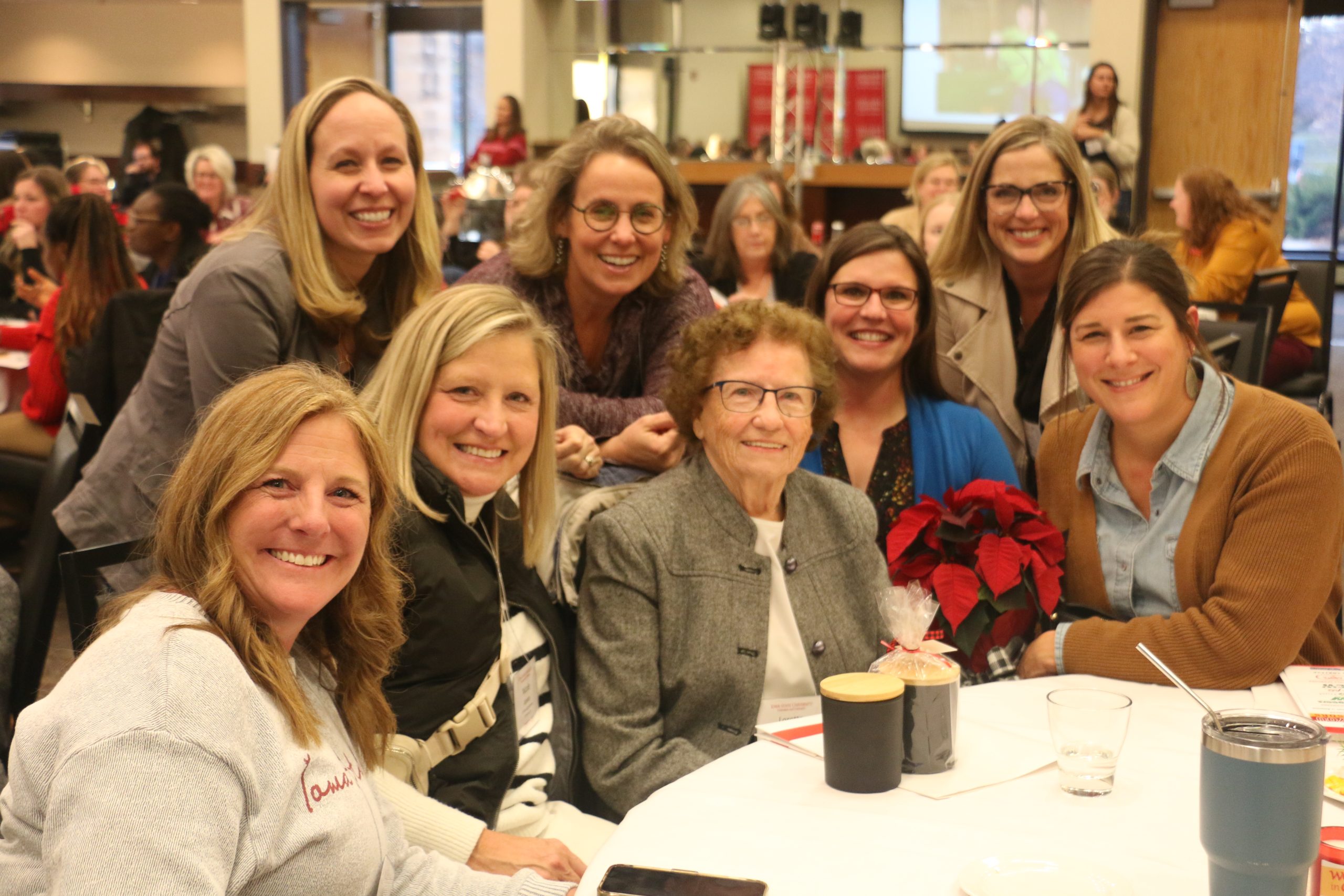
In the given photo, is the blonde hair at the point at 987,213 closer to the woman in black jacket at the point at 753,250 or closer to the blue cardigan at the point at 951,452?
the blue cardigan at the point at 951,452

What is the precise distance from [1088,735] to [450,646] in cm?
96

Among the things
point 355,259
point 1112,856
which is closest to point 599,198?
point 355,259

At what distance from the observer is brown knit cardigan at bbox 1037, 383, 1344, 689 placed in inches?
81.9

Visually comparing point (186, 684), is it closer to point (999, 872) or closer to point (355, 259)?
point (999, 872)

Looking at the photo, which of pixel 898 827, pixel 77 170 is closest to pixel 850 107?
pixel 77 170

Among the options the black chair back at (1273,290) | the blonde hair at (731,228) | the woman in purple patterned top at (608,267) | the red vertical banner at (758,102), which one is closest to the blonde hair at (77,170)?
the blonde hair at (731,228)

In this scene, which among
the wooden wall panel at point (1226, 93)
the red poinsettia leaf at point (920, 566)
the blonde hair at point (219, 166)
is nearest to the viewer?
the red poinsettia leaf at point (920, 566)

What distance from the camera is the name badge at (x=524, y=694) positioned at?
2133 mm

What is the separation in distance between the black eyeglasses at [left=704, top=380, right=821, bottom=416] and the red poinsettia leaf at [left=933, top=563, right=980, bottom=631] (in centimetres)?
38

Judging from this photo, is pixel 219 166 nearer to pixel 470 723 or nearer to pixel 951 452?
pixel 951 452

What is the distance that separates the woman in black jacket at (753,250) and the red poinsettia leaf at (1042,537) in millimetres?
3384

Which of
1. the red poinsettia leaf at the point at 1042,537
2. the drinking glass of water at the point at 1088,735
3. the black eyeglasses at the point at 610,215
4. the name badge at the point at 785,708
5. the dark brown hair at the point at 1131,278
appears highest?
the black eyeglasses at the point at 610,215

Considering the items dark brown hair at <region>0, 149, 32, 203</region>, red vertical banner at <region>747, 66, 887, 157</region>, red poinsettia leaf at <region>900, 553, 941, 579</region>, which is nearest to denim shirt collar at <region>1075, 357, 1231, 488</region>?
red poinsettia leaf at <region>900, 553, 941, 579</region>

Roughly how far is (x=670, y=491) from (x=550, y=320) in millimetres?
788
